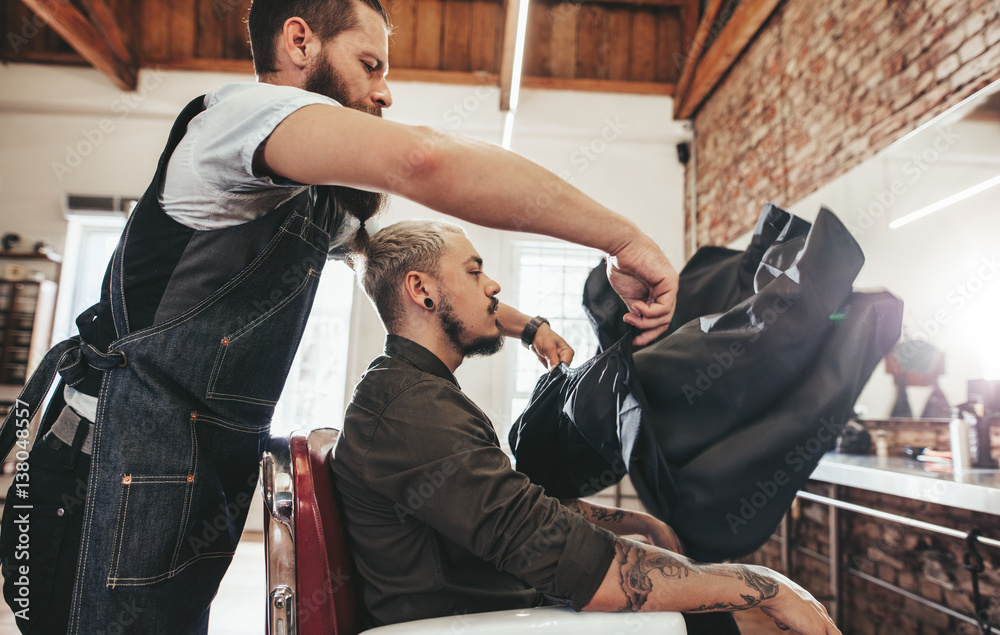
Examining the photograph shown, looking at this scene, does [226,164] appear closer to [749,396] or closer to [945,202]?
[749,396]

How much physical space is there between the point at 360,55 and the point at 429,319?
599 millimetres

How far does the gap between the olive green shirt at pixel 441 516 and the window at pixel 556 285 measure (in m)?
4.96

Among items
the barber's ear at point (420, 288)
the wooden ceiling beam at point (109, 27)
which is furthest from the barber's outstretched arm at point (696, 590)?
the wooden ceiling beam at point (109, 27)

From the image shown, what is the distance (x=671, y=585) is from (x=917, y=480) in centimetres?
159

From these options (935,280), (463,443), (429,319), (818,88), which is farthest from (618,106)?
(463,443)

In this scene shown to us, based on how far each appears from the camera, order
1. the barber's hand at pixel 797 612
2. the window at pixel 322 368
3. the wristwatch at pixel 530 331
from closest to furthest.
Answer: the barber's hand at pixel 797 612 < the wristwatch at pixel 530 331 < the window at pixel 322 368

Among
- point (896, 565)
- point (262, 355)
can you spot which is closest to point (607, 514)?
point (262, 355)

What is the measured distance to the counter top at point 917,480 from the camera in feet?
6.00

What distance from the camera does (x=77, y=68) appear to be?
19.5 feet

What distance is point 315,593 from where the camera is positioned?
98 centimetres

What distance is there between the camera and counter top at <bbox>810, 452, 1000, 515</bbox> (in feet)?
6.00

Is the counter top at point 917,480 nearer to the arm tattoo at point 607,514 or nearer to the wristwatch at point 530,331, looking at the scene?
the arm tattoo at point 607,514

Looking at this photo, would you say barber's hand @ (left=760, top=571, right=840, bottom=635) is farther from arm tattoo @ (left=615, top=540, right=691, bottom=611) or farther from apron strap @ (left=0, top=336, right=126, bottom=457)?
apron strap @ (left=0, top=336, right=126, bottom=457)

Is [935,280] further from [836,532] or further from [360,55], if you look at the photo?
[360,55]
